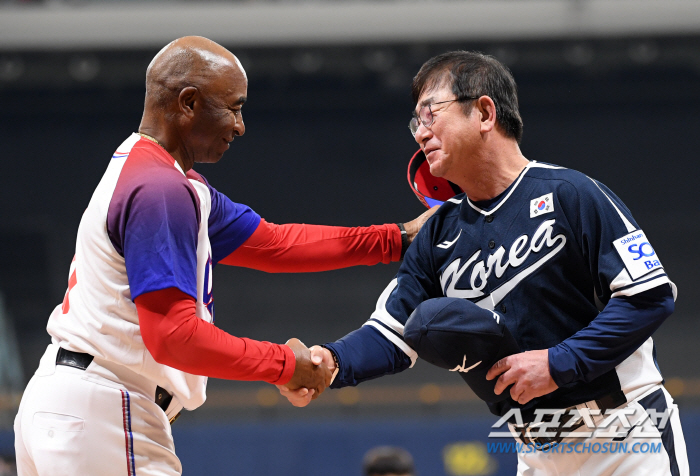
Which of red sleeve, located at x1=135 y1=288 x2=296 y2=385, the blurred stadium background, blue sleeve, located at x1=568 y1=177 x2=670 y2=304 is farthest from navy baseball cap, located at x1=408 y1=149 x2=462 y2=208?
the blurred stadium background

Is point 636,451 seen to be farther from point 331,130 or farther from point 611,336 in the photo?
point 331,130

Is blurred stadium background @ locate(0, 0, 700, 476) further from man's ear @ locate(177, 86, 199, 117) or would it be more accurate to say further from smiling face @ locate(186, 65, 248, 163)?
man's ear @ locate(177, 86, 199, 117)

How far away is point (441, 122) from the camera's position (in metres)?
2.52

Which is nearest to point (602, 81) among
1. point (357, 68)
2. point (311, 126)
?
point (357, 68)

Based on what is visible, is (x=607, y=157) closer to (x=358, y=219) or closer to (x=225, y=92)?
(x=358, y=219)

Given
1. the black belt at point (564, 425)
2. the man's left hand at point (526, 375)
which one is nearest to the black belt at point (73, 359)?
the man's left hand at point (526, 375)

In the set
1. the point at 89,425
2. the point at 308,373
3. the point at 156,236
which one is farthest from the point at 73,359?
the point at 308,373

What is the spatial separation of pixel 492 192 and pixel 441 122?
293mm

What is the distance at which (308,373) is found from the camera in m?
2.49

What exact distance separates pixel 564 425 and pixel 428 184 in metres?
1.17

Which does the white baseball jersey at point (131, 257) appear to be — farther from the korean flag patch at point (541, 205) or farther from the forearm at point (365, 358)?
the korean flag patch at point (541, 205)

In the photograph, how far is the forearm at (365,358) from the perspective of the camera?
2.57 m

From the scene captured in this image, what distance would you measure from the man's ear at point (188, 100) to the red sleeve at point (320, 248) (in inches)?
31.3

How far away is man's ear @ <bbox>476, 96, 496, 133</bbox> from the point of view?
2.50 m
